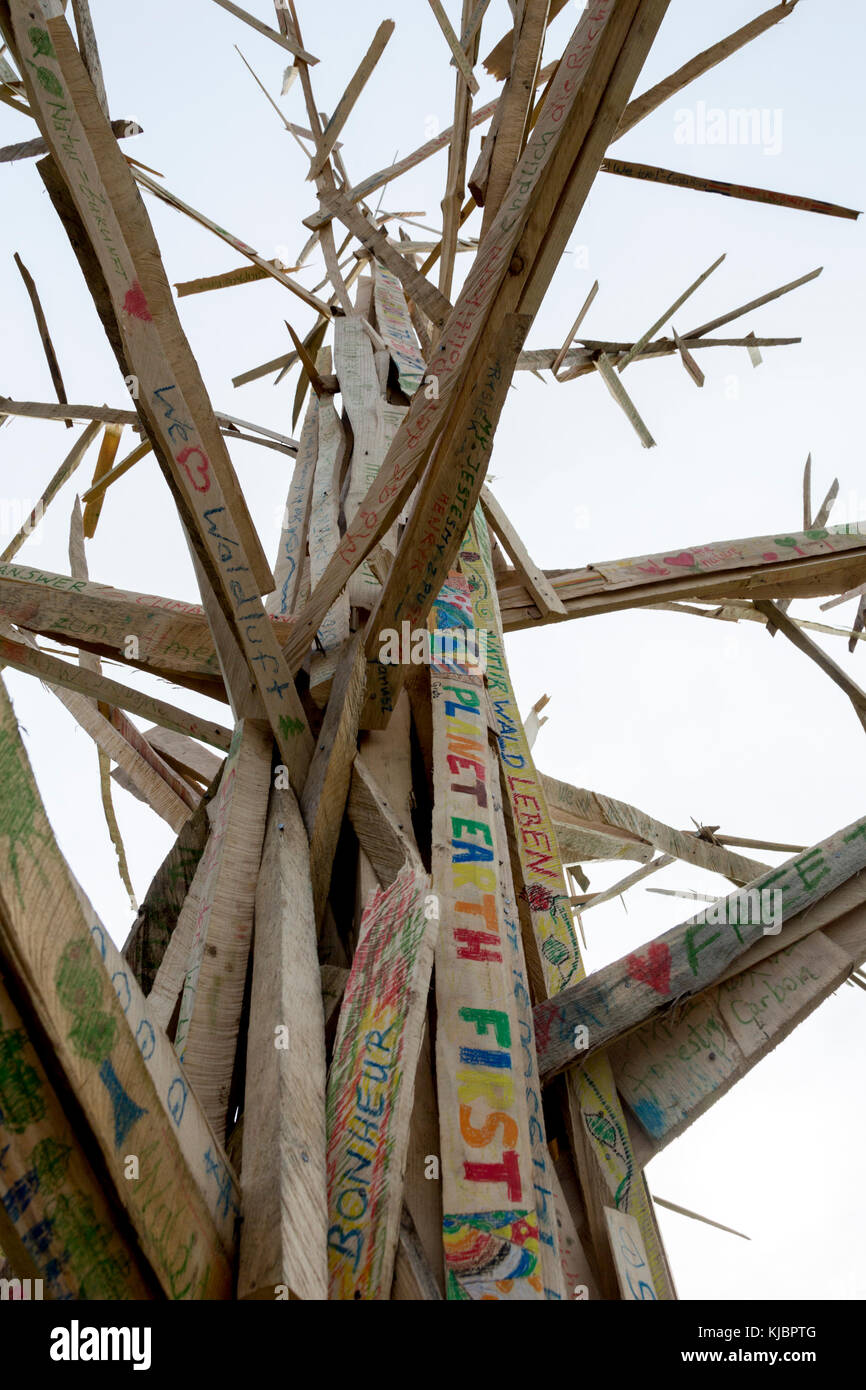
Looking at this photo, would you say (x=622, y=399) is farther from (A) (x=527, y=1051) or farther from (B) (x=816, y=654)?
(A) (x=527, y=1051)

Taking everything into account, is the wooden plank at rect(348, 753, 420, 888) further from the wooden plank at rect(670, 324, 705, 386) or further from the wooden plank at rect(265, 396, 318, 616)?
the wooden plank at rect(670, 324, 705, 386)

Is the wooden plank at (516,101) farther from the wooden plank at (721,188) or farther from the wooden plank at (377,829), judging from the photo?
the wooden plank at (377,829)

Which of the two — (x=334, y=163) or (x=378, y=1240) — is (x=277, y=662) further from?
(x=334, y=163)

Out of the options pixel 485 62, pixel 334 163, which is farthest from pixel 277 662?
pixel 334 163

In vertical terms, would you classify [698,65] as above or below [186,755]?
above

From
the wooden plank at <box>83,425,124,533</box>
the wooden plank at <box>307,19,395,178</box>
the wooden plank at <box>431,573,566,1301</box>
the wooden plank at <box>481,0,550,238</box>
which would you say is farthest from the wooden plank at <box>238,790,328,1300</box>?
the wooden plank at <box>307,19,395,178</box>

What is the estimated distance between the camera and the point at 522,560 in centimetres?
270

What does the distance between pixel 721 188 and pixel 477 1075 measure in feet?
7.33

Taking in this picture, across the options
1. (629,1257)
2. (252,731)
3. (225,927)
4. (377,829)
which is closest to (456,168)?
(252,731)

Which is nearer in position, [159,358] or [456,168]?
[159,358]

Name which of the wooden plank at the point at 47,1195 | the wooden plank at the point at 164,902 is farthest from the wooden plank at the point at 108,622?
the wooden plank at the point at 47,1195

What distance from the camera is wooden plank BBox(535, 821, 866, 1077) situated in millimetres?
1523

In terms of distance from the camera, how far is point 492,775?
1.93m

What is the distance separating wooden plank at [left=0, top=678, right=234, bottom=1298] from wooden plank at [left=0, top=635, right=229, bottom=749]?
120 centimetres
